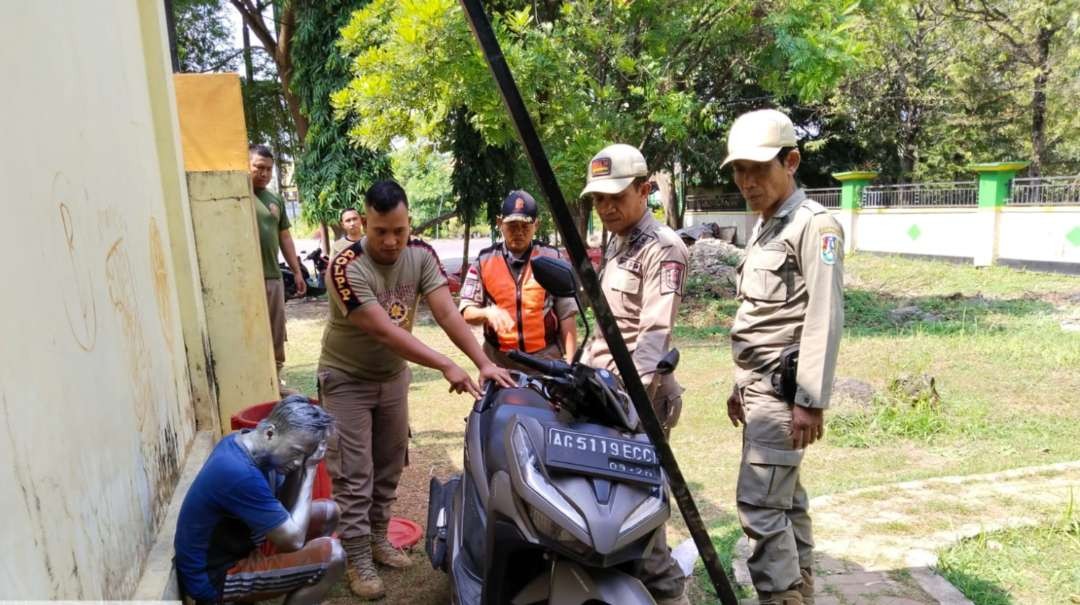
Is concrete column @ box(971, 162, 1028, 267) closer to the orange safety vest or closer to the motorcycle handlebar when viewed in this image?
the orange safety vest

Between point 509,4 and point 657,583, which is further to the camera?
point 509,4

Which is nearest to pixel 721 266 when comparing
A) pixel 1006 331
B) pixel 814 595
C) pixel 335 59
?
pixel 1006 331

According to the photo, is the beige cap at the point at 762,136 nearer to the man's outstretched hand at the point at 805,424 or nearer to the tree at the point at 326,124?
the man's outstretched hand at the point at 805,424

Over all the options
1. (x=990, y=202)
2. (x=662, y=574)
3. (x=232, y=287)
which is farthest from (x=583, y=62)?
(x=990, y=202)

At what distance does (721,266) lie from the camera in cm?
1367

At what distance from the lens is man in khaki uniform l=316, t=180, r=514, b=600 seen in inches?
119

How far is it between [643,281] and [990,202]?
14.2m

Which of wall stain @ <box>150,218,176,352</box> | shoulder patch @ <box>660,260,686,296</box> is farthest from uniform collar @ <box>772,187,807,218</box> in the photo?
wall stain @ <box>150,218,176,352</box>

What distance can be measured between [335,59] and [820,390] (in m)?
10.6

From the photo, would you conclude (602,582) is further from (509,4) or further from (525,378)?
(509,4)

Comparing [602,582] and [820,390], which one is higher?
[820,390]

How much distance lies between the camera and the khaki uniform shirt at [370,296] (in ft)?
10.0

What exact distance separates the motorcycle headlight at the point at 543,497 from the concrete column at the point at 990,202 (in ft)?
49.8

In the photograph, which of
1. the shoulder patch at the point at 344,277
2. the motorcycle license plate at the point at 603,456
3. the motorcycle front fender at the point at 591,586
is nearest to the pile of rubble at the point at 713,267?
the shoulder patch at the point at 344,277
